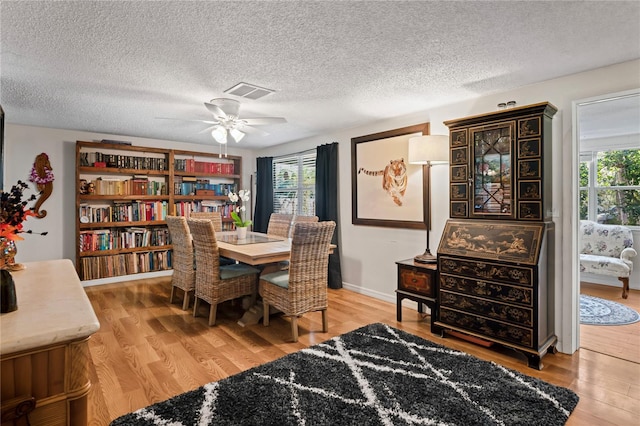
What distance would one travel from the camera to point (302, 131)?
16.3ft

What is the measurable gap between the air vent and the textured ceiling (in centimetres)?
9

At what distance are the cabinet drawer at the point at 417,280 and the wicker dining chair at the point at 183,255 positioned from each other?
2290 mm

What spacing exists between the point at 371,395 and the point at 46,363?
181cm

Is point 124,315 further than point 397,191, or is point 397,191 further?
point 397,191

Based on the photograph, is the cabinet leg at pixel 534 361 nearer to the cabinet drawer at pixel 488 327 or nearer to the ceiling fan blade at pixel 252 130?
the cabinet drawer at pixel 488 327

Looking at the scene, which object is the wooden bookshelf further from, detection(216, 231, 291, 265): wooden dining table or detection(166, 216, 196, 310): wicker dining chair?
detection(216, 231, 291, 265): wooden dining table

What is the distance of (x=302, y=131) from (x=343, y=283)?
91.3 inches

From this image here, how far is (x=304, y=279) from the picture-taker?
3.07 meters

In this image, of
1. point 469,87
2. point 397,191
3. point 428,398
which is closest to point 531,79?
point 469,87

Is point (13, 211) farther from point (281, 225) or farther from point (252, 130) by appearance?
point (252, 130)

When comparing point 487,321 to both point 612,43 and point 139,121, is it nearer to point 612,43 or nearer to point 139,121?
point 612,43

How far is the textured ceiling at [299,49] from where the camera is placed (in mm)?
1820

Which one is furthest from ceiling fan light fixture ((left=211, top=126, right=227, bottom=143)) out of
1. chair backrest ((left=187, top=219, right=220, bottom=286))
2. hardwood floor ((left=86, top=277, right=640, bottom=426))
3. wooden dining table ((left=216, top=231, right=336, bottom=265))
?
hardwood floor ((left=86, top=277, right=640, bottom=426))

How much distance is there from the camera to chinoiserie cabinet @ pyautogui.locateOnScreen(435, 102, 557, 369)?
2600 millimetres
